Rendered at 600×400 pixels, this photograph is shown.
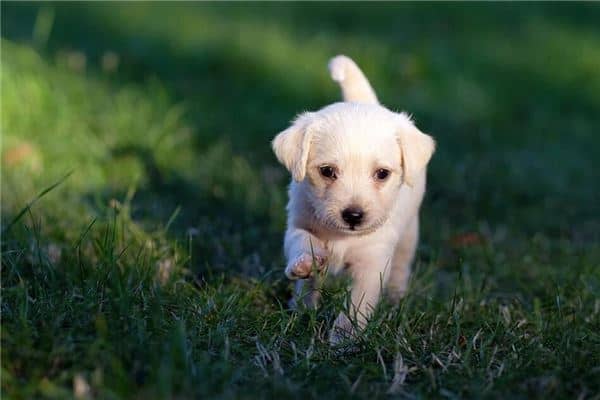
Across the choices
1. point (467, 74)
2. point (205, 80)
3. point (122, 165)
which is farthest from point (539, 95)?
point (122, 165)

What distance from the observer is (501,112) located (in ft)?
27.9

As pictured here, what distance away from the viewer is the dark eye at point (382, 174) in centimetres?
390

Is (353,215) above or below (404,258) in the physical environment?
above

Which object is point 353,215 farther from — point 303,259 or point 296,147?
point 296,147

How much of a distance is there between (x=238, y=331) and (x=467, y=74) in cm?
632

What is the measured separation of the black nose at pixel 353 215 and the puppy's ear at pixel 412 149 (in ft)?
1.26

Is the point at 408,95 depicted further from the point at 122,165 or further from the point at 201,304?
the point at 201,304

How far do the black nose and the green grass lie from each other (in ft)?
1.16

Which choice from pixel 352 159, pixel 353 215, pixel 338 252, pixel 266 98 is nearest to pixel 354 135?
pixel 352 159

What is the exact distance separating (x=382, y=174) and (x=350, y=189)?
0.66ft

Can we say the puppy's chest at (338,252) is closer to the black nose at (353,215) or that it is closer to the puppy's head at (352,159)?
the puppy's head at (352,159)

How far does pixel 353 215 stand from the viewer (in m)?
3.74

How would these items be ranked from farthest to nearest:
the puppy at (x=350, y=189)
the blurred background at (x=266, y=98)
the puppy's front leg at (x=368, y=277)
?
the blurred background at (x=266, y=98), the puppy's front leg at (x=368, y=277), the puppy at (x=350, y=189)

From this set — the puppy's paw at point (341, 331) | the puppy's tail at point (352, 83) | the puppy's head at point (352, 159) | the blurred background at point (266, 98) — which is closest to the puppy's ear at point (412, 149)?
the puppy's head at point (352, 159)
